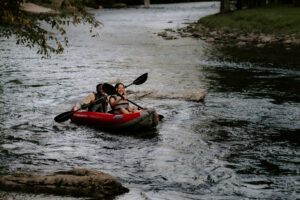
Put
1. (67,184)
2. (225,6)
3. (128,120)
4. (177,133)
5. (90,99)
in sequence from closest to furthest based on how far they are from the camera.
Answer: (67,184) → (128,120) → (177,133) → (90,99) → (225,6)

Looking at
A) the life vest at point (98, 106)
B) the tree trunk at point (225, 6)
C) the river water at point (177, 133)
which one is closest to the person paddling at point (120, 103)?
the life vest at point (98, 106)

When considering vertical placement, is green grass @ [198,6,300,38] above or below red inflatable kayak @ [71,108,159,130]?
above

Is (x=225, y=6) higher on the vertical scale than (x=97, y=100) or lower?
higher

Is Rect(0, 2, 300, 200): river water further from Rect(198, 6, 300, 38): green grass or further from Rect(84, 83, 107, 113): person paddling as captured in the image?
Rect(198, 6, 300, 38): green grass

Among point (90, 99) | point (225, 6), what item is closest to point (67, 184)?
point (90, 99)

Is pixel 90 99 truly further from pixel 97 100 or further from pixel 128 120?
pixel 128 120

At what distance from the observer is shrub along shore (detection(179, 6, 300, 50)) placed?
2949 centimetres

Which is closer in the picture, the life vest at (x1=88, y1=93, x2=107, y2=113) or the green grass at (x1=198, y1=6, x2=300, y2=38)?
the life vest at (x1=88, y1=93, x2=107, y2=113)

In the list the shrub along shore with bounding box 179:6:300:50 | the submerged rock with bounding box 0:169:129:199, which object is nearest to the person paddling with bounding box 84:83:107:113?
the submerged rock with bounding box 0:169:129:199

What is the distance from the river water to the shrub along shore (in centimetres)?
794

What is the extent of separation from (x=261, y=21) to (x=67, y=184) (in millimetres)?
29372

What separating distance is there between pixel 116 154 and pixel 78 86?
28.7 ft

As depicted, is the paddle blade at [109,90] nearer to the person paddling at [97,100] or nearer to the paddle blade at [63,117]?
the person paddling at [97,100]

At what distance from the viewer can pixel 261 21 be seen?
3369cm
